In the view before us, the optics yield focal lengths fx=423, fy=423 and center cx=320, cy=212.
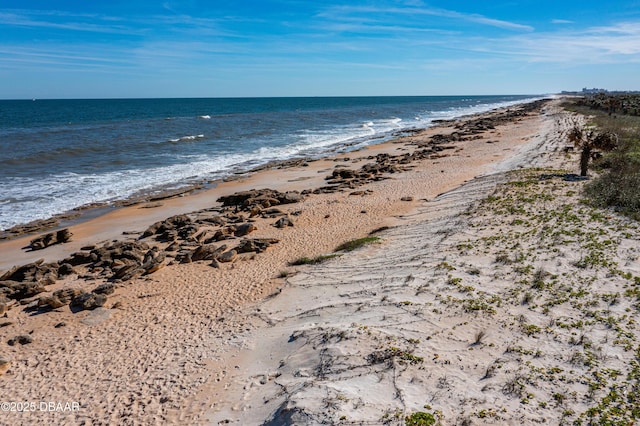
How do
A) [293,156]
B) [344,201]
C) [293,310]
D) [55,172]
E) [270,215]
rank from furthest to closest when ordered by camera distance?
1. [293,156]
2. [55,172]
3. [344,201]
4. [270,215]
5. [293,310]

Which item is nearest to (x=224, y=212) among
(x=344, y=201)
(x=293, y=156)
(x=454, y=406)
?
(x=344, y=201)

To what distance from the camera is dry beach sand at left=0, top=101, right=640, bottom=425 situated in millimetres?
6172

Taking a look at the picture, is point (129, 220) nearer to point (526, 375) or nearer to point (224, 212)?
point (224, 212)

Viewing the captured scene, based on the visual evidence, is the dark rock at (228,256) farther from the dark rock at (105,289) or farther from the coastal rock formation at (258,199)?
the coastal rock formation at (258,199)

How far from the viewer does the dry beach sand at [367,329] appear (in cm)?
617

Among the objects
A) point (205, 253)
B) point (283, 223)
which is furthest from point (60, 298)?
point (283, 223)

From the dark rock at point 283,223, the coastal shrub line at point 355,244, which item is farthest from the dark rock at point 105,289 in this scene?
the dark rock at point 283,223

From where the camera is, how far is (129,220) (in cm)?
1962

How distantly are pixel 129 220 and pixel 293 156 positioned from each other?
2097cm

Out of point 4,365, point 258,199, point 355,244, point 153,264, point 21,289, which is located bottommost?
point 4,365

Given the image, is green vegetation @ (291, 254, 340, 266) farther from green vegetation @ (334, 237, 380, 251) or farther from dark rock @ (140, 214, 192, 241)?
dark rock @ (140, 214, 192, 241)

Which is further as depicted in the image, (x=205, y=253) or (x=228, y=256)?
(x=205, y=253)

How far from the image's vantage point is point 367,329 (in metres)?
7.97

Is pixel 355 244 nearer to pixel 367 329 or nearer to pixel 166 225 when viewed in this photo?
pixel 367 329
